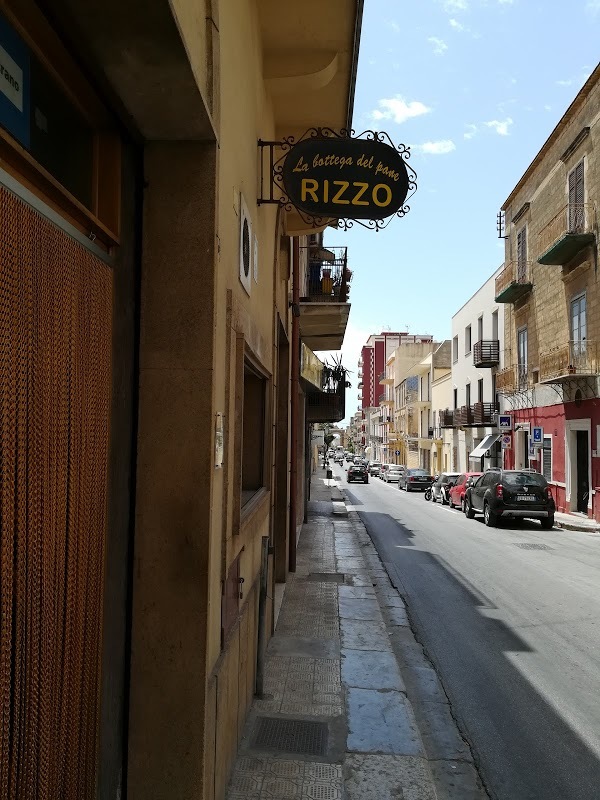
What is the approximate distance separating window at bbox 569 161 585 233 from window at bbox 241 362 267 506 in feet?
58.5

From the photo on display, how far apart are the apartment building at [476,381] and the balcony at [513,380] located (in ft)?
7.55

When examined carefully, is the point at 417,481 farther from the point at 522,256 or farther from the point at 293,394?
the point at 293,394

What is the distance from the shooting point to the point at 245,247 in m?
4.14

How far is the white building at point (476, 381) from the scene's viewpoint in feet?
104

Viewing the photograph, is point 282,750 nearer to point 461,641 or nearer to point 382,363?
point 461,641

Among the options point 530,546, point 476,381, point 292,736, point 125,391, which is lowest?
point 530,546

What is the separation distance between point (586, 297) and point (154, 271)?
65.4 ft

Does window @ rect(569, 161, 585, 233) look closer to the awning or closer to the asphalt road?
the asphalt road

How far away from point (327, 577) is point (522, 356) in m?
Result: 20.3

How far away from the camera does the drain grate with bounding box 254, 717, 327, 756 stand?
4130 millimetres

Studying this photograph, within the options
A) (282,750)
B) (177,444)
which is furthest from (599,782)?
(177,444)

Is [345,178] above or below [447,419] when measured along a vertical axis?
above

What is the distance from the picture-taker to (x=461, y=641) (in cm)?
691

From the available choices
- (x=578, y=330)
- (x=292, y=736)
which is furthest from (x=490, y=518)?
(x=292, y=736)
